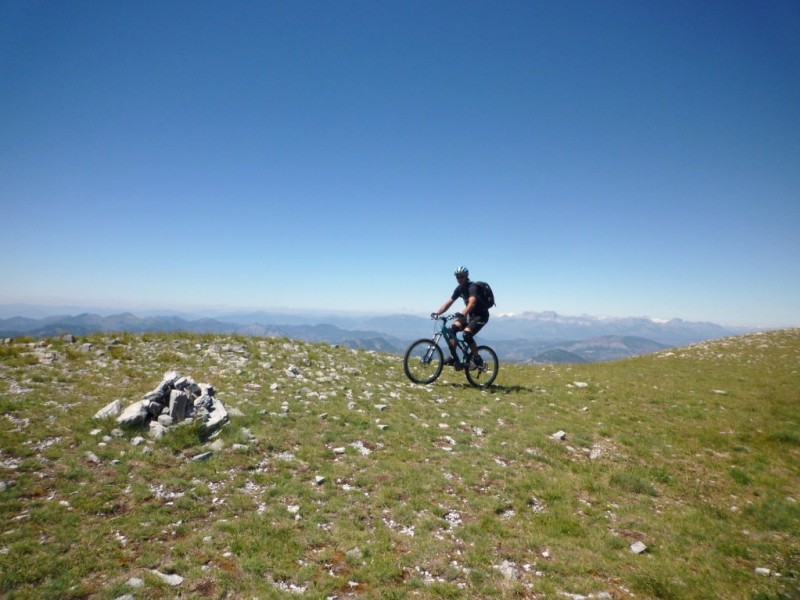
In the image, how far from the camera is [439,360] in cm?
1823

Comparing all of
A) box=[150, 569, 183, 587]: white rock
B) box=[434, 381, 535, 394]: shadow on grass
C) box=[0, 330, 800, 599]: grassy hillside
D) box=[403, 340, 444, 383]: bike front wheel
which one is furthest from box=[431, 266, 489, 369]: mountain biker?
box=[150, 569, 183, 587]: white rock

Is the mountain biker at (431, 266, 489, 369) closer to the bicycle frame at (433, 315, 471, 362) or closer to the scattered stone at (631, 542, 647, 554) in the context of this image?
the bicycle frame at (433, 315, 471, 362)

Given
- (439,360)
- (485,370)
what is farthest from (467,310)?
(485,370)

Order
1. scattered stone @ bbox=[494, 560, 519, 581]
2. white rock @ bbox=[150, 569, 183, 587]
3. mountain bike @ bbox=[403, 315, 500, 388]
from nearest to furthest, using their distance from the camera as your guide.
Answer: white rock @ bbox=[150, 569, 183, 587] < scattered stone @ bbox=[494, 560, 519, 581] < mountain bike @ bbox=[403, 315, 500, 388]

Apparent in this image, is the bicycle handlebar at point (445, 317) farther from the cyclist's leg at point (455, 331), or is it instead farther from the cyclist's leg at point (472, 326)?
the cyclist's leg at point (472, 326)

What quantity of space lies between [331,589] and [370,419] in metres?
6.54

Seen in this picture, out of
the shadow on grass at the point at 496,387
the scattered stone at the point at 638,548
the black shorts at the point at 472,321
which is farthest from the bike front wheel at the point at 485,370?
the scattered stone at the point at 638,548

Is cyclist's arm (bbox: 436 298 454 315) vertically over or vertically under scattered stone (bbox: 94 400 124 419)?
over

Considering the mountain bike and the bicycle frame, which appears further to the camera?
the mountain bike

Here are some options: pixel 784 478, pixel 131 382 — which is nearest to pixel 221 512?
pixel 131 382

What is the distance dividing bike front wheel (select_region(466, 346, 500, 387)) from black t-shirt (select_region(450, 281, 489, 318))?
220cm

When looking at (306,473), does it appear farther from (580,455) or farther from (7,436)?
(580,455)

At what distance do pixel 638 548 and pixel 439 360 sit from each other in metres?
11.9

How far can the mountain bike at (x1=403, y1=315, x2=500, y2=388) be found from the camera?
683 inches
